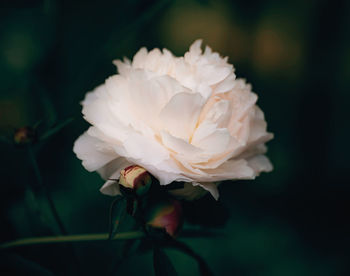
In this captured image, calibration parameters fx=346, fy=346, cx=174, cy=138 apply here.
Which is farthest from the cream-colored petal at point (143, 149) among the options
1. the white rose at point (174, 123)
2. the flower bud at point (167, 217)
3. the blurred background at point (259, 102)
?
the blurred background at point (259, 102)

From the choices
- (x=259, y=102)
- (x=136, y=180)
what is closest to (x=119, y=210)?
(x=136, y=180)

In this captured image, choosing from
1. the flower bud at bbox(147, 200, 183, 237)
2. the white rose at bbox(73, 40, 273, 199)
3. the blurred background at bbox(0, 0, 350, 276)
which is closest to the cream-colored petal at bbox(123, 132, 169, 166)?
the white rose at bbox(73, 40, 273, 199)

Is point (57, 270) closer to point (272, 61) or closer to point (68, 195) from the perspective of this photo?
point (68, 195)

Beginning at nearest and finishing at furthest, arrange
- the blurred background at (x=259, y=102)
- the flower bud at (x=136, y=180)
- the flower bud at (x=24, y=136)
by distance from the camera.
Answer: the flower bud at (x=136, y=180) < the flower bud at (x=24, y=136) < the blurred background at (x=259, y=102)

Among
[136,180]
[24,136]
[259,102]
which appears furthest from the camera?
Answer: [259,102]

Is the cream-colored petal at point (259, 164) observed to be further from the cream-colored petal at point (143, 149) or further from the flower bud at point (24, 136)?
the flower bud at point (24, 136)

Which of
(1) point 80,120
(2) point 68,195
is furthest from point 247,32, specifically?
(2) point 68,195

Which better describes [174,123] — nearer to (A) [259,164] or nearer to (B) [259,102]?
(A) [259,164]
